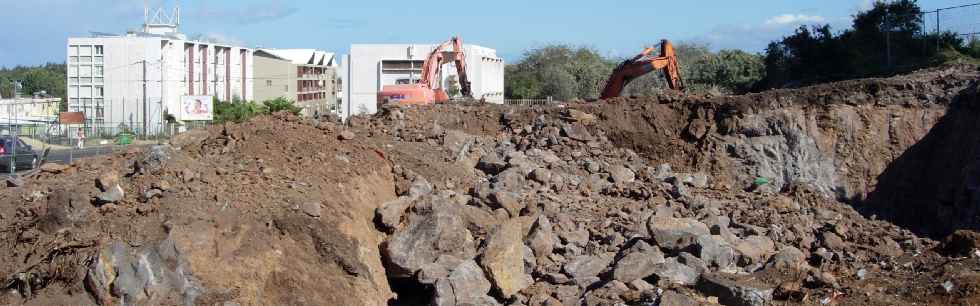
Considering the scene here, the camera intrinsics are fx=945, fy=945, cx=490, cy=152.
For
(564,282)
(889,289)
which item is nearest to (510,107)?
(564,282)

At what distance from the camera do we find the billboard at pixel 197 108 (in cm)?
4572

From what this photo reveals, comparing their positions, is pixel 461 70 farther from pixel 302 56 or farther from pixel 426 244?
pixel 302 56

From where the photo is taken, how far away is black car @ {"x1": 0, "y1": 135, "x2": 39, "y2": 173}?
21281 mm

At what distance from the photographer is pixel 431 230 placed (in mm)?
9359

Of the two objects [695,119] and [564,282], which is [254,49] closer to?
[695,119]

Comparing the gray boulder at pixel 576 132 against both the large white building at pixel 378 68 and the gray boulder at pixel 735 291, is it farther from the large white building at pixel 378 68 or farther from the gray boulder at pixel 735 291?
the large white building at pixel 378 68

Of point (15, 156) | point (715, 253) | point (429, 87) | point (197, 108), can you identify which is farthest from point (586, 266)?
point (197, 108)

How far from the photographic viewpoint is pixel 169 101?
49531mm

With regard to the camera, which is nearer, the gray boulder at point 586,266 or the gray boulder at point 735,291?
the gray boulder at point 735,291

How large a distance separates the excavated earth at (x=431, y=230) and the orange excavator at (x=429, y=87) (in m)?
9.17

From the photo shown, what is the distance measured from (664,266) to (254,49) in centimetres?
6023

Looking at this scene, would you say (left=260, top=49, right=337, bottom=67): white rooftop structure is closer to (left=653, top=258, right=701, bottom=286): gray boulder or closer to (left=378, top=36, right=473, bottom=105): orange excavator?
(left=378, top=36, right=473, bottom=105): orange excavator

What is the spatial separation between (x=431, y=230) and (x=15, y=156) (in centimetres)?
1539

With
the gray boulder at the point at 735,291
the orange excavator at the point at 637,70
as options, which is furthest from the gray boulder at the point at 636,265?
the orange excavator at the point at 637,70
